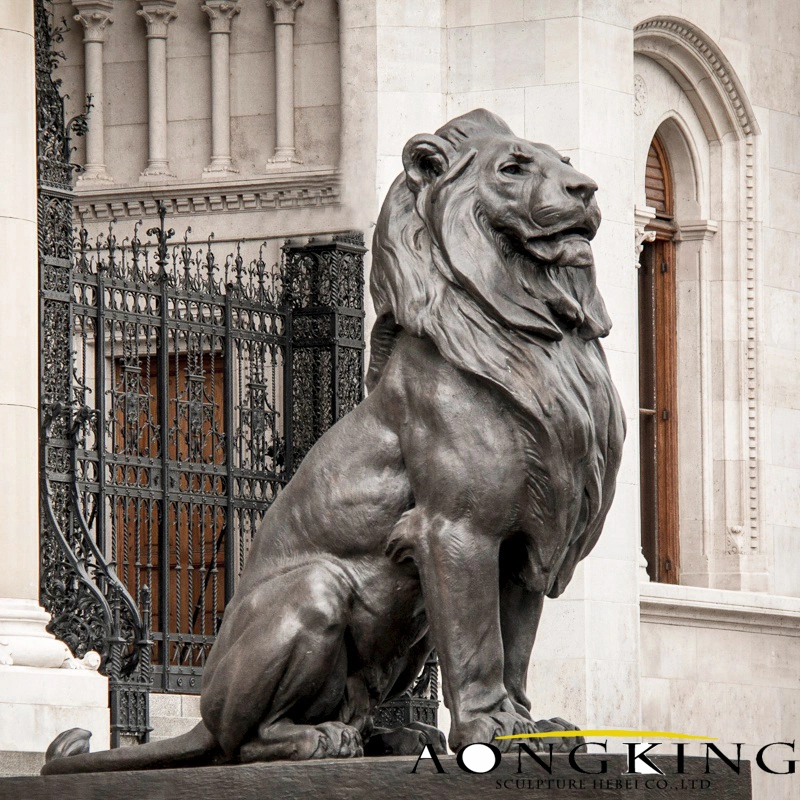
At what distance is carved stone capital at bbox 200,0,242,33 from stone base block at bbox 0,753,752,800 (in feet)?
33.8

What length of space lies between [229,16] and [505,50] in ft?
7.29

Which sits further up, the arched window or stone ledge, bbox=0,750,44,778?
the arched window

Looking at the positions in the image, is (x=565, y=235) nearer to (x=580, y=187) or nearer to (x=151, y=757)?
(x=580, y=187)

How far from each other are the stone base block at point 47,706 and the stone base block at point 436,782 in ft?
14.8

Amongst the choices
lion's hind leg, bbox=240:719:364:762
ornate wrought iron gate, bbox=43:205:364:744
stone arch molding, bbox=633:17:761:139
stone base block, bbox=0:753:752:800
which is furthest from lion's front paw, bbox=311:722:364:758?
stone arch molding, bbox=633:17:761:139

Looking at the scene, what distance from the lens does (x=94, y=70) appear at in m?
16.0

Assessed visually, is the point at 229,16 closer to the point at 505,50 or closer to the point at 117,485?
the point at 505,50

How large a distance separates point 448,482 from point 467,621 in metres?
0.38

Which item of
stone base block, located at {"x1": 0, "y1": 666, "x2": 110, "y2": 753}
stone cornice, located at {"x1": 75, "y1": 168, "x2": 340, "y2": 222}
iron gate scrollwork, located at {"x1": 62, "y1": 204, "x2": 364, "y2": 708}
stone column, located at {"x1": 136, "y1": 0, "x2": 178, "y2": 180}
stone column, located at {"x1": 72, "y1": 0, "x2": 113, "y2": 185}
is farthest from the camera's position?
stone column, located at {"x1": 72, "y1": 0, "x2": 113, "y2": 185}

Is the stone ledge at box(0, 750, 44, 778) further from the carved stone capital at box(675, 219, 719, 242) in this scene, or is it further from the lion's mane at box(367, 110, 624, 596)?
the carved stone capital at box(675, 219, 719, 242)

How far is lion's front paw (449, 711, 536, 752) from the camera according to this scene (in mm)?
5883

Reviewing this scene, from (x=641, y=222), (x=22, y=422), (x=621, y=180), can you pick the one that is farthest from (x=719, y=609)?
(x=22, y=422)

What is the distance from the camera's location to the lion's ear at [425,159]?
6277 millimetres

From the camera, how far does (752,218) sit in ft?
55.2
